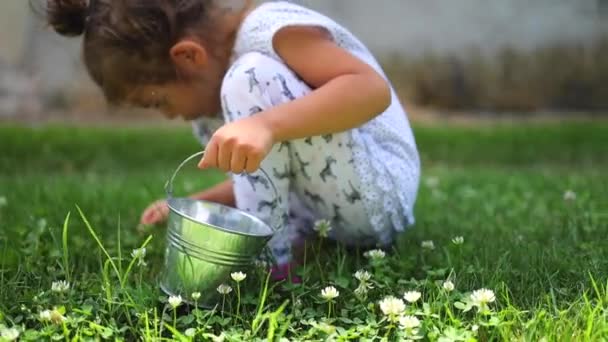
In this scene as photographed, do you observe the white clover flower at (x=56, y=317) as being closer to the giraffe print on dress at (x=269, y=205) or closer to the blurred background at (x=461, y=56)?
the giraffe print on dress at (x=269, y=205)

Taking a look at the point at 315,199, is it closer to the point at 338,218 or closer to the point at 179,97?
the point at 338,218

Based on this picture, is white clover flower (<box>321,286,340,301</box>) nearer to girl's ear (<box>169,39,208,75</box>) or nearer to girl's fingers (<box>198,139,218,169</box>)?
girl's fingers (<box>198,139,218,169</box>)

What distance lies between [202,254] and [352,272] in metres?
0.43

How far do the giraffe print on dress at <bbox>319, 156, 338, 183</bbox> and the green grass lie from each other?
17 cm

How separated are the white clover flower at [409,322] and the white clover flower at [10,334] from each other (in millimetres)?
602

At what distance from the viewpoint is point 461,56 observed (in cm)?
616

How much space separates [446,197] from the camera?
9.87ft

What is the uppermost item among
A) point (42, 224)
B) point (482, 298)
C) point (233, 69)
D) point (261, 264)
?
point (233, 69)

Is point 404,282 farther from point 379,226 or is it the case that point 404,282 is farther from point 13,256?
point 13,256

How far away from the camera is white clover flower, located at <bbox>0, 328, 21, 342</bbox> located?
1336mm

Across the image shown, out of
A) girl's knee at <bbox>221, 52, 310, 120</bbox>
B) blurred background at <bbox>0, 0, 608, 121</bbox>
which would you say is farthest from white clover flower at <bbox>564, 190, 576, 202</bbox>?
blurred background at <bbox>0, 0, 608, 121</bbox>

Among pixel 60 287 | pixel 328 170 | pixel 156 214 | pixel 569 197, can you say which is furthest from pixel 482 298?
pixel 569 197

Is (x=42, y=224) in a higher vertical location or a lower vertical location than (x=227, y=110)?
lower

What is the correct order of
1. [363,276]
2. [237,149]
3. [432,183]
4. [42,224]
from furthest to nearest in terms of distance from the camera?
[432,183]
[42,224]
[363,276]
[237,149]
